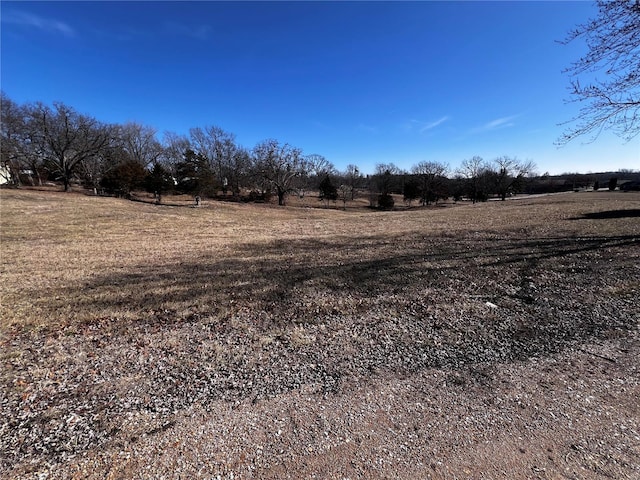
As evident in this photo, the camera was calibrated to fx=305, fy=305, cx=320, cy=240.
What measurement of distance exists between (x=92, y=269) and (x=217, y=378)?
21.1ft

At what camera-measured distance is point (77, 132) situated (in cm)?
3353

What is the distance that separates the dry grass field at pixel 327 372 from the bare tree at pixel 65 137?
114 feet

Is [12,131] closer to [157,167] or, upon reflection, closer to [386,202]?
[157,167]

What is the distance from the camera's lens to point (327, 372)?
3150mm

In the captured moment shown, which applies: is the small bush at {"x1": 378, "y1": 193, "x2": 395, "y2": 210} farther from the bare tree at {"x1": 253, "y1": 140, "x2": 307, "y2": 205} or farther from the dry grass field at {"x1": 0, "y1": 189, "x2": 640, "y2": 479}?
the dry grass field at {"x1": 0, "y1": 189, "x2": 640, "y2": 479}

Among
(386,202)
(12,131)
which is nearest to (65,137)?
(12,131)

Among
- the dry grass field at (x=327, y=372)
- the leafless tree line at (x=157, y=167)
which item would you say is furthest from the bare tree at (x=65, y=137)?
the dry grass field at (x=327, y=372)

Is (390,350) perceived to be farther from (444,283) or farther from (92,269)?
(92,269)

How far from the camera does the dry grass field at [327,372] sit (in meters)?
2.13

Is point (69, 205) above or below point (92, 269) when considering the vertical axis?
above

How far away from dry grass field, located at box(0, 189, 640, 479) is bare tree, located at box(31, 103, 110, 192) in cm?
3484

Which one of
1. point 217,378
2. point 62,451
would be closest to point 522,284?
point 217,378

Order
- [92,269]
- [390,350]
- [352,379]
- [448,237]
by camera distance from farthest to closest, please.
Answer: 1. [448,237]
2. [92,269]
3. [390,350]
4. [352,379]

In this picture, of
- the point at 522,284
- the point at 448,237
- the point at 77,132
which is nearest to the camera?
the point at 522,284
